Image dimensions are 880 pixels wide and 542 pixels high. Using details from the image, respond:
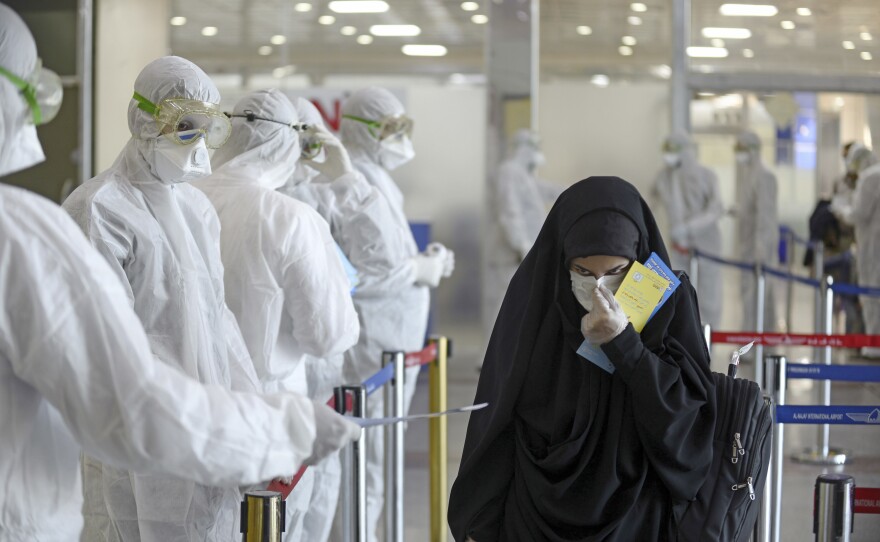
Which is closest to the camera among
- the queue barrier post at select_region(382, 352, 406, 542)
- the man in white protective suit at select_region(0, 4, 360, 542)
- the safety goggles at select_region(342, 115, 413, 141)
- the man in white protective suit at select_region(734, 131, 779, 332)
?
the man in white protective suit at select_region(0, 4, 360, 542)

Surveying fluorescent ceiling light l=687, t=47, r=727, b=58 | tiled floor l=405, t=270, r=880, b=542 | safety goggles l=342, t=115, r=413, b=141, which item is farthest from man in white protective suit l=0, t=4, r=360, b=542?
fluorescent ceiling light l=687, t=47, r=727, b=58

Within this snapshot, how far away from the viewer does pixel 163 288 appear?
2.71m

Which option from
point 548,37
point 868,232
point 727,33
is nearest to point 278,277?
point 548,37

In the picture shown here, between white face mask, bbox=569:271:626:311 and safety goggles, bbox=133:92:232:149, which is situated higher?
safety goggles, bbox=133:92:232:149

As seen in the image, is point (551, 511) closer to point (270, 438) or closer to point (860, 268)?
point (270, 438)

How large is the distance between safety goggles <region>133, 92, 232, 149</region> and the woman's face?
0.96 meters

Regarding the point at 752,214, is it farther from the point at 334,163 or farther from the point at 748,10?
the point at 334,163

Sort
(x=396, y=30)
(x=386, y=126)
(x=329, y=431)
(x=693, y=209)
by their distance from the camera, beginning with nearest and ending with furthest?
(x=329, y=431), (x=386, y=126), (x=693, y=209), (x=396, y=30)

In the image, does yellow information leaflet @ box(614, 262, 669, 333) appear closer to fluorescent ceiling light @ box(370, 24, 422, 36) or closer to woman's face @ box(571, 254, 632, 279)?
woman's face @ box(571, 254, 632, 279)

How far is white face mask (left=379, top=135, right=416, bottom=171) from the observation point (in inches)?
218

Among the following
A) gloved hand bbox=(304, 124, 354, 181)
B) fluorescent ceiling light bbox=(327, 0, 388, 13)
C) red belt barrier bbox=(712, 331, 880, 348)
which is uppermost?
fluorescent ceiling light bbox=(327, 0, 388, 13)

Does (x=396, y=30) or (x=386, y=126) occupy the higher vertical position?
(x=396, y=30)

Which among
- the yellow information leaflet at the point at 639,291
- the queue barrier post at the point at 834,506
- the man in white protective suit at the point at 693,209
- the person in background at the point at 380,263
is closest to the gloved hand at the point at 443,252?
the person in background at the point at 380,263

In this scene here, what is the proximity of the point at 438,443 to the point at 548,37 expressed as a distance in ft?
22.4
